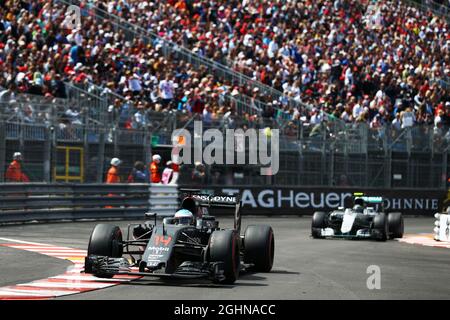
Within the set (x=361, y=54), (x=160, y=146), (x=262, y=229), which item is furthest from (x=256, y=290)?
(x=361, y=54)

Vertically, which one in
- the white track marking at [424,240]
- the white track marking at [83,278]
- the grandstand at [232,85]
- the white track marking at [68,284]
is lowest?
the white track marking at [424,240]

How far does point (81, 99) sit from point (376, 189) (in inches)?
392

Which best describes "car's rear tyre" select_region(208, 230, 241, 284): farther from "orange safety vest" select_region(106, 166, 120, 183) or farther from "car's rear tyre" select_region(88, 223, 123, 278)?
"orange safety vest" select_region(106, 166, 120, 183)

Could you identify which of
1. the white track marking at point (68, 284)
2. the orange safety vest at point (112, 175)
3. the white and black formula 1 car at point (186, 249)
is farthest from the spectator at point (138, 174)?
the white track marking at point (68, 284)

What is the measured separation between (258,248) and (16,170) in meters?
10.4

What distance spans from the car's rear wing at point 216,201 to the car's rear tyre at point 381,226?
7.51m

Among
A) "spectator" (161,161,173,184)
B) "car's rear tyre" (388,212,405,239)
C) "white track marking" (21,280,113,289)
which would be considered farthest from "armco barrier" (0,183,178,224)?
"white track marking" (21,280,113,289)

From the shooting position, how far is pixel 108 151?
25781 millimetres

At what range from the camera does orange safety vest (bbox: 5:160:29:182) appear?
905 inches

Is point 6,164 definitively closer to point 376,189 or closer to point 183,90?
point 183,90

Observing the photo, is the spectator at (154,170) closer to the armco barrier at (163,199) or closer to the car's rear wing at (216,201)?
the armco barrier at (163,199)

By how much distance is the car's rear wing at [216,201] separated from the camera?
46.5ft

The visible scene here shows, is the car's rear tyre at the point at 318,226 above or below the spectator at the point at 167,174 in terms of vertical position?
below

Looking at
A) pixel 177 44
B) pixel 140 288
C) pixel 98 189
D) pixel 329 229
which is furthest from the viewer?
pixel 177 44
